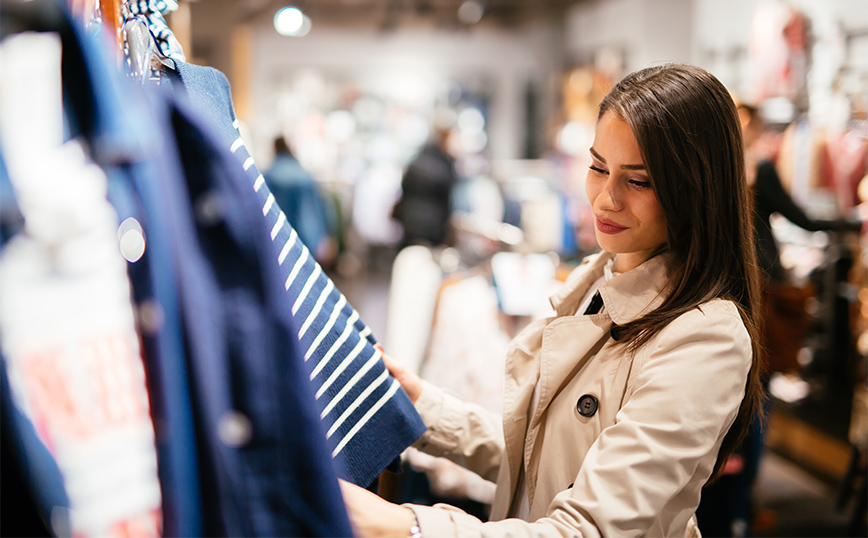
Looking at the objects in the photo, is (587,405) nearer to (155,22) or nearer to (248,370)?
(248,370)

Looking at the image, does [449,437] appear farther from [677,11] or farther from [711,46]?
[677,11]

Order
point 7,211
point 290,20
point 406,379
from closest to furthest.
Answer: point 7,211
point 406,379
point 290,20

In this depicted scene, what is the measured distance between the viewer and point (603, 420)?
0.97 metres

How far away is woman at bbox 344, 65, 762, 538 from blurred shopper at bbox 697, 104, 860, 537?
1653 millimetres

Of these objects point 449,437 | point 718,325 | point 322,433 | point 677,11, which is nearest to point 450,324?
point 449,437

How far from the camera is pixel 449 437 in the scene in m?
1.15

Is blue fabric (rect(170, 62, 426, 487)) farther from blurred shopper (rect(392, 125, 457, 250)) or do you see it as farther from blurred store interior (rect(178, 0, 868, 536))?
blurred shopper (rect(392, 125, 457, 250))

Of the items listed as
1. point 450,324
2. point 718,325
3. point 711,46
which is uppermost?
point 711,46

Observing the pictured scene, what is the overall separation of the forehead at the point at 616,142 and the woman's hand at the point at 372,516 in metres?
0.56

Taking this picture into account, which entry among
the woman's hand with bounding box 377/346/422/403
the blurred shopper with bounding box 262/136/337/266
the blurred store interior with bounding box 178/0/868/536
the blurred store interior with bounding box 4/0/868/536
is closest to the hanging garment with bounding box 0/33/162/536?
the woman's hand with bounding box 377/346/422/403

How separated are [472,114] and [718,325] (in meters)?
9.62

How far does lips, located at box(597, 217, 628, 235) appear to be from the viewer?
3.34ft

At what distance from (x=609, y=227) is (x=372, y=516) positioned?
0.56m

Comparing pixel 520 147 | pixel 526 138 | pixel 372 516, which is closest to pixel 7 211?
pixel 372 516
